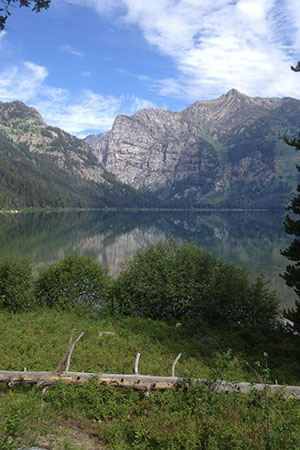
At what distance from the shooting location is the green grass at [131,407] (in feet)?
32.1

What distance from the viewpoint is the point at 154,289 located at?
3092cm

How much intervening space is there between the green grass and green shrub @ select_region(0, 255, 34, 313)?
7.48 m

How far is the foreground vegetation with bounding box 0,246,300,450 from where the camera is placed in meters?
10.2

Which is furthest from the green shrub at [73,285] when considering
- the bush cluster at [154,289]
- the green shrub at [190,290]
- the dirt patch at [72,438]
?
the dirt patch at [72,438]

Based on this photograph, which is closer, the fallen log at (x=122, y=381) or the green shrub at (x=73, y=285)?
the fallen log at (x=122, y=381)

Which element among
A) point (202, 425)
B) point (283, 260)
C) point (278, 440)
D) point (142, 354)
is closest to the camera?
point (278, 440)

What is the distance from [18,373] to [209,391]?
25.9 ft

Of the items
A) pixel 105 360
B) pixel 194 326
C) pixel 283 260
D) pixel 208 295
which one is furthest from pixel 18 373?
pixel 283 260

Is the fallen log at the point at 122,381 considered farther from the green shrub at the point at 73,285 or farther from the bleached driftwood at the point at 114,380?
the green shrub at the point at 73,285

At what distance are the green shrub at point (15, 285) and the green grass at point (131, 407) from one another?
7477mm

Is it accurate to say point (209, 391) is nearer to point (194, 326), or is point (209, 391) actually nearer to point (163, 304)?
point (194, 326)

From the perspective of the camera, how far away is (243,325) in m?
26.7

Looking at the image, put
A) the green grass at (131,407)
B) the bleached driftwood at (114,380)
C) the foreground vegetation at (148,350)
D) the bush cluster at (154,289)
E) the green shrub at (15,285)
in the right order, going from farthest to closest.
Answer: the bush cluster at (154,289) → the green shrub at (15,285) → the bleached driftwood at (114,380) → the foreground vegetation at (148,350) → the green grass at (131,407)

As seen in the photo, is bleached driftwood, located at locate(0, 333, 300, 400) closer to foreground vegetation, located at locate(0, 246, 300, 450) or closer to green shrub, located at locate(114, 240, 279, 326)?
foreground vegetation, located at locate(0, 246, 300, 450)
